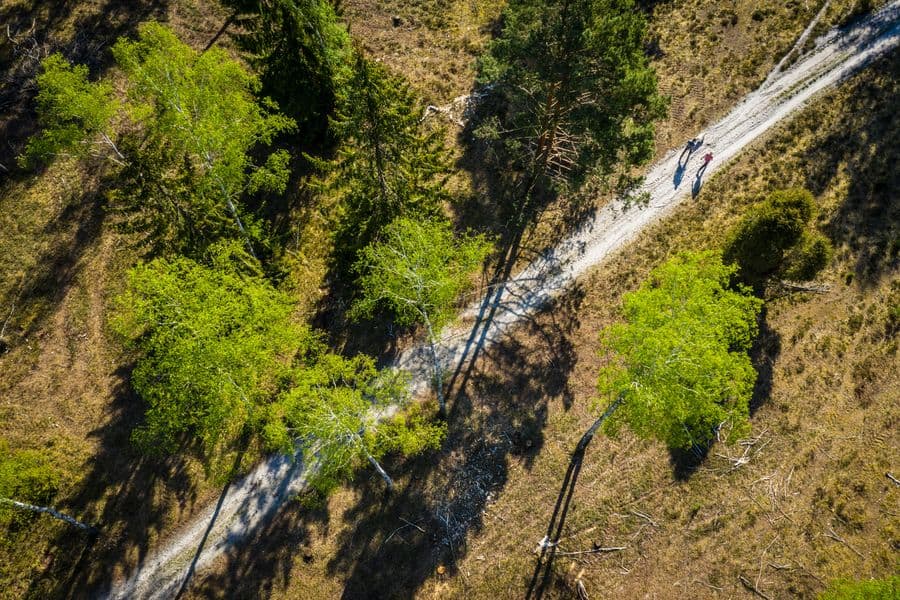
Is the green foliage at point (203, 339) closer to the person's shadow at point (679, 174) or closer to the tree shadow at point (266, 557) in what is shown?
the tree shadow at point (266, 557)

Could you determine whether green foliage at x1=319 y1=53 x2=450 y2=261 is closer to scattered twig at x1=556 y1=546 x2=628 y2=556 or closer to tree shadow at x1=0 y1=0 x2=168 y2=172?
scattered twig at x1=556 y1=546 x2=628 y2=556

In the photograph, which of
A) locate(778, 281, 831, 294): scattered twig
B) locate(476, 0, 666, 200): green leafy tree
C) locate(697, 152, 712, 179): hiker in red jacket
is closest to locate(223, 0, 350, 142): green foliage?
locate(476, 0, 666, 200): green leafy tree

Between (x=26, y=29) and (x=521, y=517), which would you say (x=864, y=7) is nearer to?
(x=521, y=517)

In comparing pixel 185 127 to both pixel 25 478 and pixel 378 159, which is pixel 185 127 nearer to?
pixel 378 159

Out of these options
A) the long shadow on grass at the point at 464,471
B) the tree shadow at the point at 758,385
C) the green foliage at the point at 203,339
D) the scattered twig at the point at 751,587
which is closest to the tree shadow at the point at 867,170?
the tree shadow at the point at 758,385

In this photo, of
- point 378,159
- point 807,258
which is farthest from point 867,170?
point 378,159

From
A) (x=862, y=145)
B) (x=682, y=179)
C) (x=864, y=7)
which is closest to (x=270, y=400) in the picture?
(x=682, y=179)
